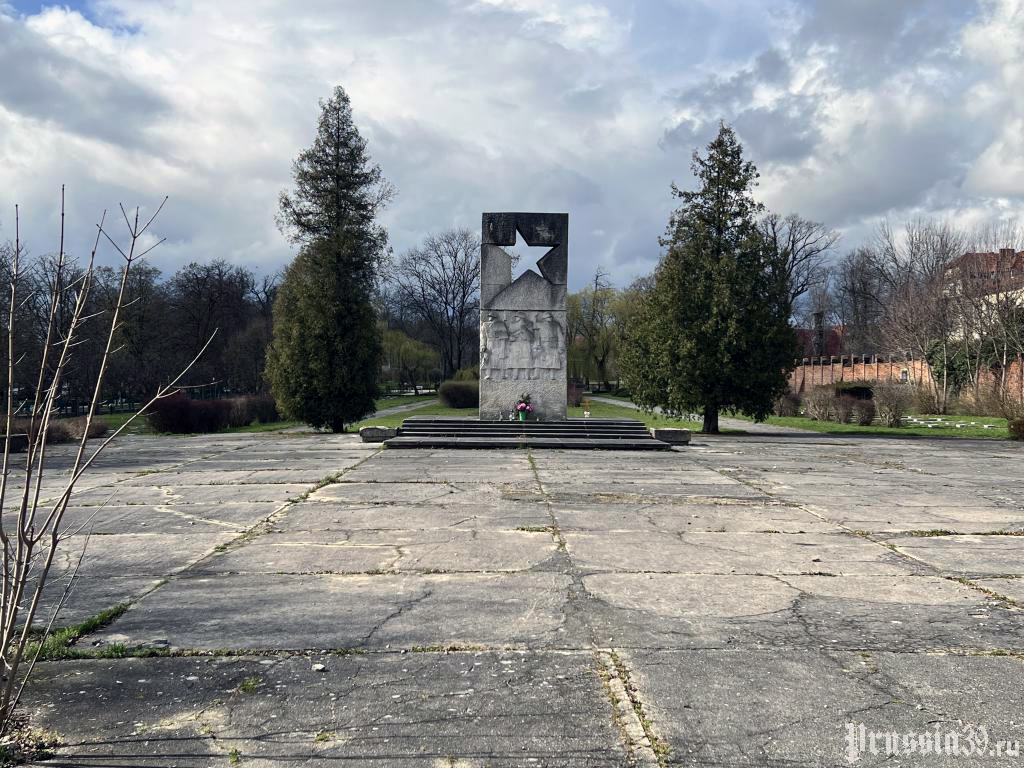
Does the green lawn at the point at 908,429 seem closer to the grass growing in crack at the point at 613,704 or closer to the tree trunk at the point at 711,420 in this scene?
the tree trunk at the point at 711,420

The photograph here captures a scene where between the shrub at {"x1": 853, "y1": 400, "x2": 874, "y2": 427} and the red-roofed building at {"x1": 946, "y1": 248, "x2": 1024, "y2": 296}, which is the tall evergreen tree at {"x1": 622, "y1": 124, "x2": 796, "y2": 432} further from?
the red-roofed building at {"x1": 946, "y1": 248, "x2": 1024, "y2": 296}

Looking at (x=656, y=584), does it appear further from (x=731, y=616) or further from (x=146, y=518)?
(x=146, y=518)

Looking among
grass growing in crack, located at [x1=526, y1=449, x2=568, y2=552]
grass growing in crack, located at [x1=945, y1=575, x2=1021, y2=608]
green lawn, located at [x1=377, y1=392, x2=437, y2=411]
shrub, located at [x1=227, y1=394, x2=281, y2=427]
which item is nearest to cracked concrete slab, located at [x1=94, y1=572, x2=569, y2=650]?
grass growing in crack, located at [x1=526, y1=449, x2=568, y2=552]

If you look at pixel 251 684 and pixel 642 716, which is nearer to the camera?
pixel 642 716

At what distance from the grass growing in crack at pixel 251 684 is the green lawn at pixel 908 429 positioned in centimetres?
2378

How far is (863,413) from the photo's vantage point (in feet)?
100

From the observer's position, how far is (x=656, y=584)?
6211mm

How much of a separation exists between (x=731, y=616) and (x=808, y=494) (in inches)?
275

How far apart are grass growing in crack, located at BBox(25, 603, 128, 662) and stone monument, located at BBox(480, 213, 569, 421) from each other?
17450mm

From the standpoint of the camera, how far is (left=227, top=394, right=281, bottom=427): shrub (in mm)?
33062

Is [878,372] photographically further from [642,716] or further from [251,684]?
[251,684]

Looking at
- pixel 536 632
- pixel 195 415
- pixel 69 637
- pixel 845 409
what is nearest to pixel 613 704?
pixel 536 632

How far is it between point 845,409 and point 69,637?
31.3 m

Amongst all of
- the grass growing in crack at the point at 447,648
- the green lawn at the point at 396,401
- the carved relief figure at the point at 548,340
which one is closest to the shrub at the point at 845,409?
the carved relief figure at the point at 548,340
